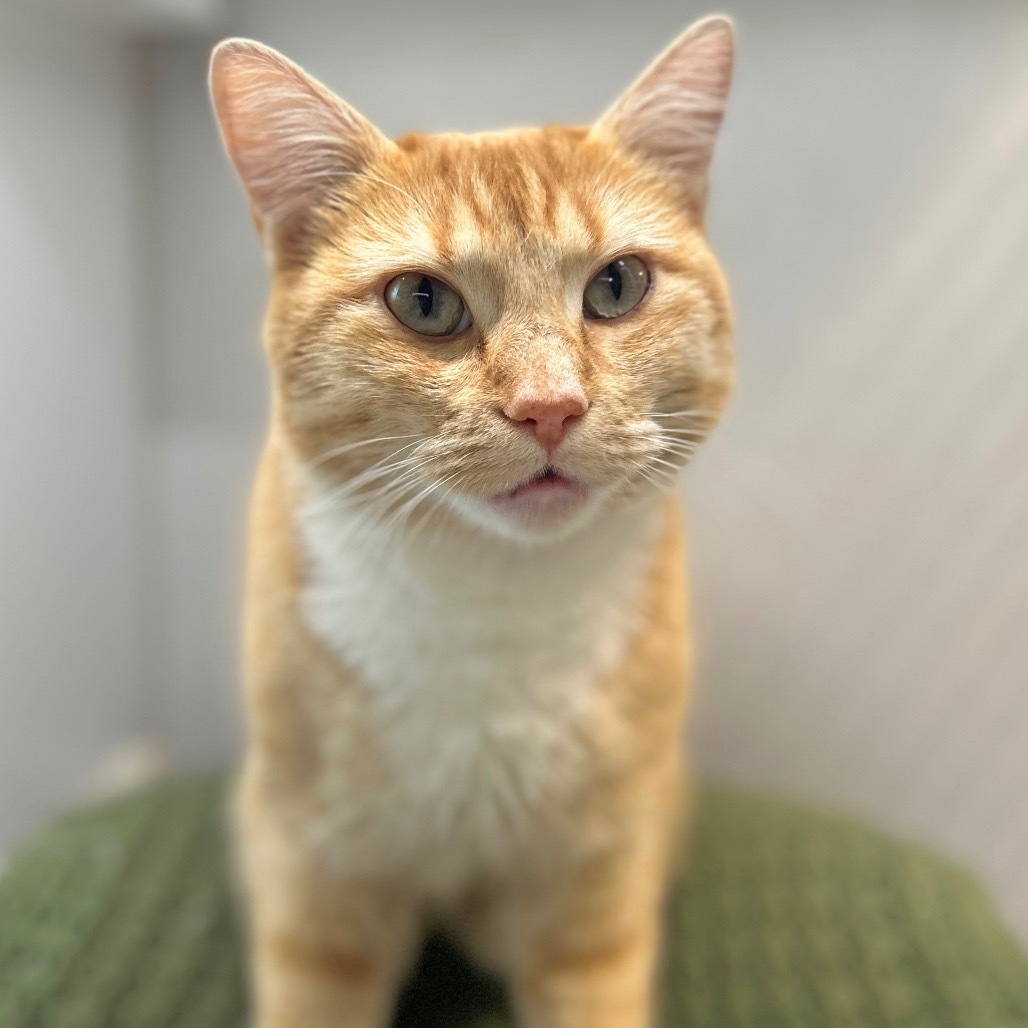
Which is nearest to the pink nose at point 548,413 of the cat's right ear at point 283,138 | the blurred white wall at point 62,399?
the cat's right ear at point 283,138

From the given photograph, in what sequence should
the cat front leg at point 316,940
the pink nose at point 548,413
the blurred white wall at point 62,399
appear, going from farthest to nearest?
the blurred white wall at point 62,399, the cat front leg at point 316,940, the pink nose at point 548,413

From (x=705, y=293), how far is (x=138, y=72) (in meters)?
0.99

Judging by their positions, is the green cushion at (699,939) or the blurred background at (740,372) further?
the blurred background at (740,372)

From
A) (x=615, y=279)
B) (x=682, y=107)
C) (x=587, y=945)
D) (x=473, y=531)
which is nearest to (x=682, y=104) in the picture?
(x=682, y=107)

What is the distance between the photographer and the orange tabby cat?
77 centimetres

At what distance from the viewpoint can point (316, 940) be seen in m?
1.00

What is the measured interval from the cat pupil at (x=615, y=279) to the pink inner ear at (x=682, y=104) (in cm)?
13

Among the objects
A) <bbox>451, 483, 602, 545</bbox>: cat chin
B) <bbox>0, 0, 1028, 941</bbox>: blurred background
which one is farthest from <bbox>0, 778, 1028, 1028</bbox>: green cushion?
<bbox>451, 483, 602, 545</bbox>: cat chin

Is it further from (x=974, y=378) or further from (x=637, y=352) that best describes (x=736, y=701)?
(x=637, y=352)

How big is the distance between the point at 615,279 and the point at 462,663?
38cm

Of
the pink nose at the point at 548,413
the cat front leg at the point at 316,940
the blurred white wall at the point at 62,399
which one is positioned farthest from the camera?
the blurred white wall at the point at 62,399

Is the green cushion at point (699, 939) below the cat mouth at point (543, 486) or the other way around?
below

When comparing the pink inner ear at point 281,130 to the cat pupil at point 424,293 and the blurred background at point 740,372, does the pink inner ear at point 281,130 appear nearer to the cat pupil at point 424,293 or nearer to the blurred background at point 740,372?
the cat pupil at point 424,293

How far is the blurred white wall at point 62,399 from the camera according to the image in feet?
4.10
